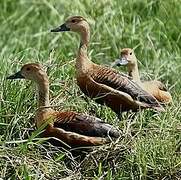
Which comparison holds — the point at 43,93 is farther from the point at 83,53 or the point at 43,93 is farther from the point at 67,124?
the point at 83,53

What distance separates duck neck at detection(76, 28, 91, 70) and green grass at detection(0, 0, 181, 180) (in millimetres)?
287

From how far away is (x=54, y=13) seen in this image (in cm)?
1062

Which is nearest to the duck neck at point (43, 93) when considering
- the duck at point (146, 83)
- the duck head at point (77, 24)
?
the duck head at point (77, 24)

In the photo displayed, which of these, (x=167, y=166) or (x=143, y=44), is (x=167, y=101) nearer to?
(x=167, y=166)

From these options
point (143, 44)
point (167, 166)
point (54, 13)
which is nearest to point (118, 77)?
point (167, 166)

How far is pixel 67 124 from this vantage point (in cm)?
694

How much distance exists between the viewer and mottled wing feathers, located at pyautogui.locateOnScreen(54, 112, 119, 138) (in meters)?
6.93

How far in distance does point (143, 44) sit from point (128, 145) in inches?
105

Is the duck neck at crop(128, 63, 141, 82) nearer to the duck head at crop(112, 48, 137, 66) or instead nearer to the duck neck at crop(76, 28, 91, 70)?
the duck head at crop(112, 48, 137, 66)

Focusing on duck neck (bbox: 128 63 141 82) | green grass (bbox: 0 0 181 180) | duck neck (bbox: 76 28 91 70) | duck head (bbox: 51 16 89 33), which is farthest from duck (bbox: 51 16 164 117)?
duck neck (bbox: 128 63 141 82)

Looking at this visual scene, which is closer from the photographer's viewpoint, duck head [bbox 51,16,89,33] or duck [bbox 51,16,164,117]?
duck [bbox 51,16,164,117]

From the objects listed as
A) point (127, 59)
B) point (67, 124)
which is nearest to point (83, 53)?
point (127, 59)

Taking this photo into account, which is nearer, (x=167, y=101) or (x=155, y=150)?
(x=155, y=150)

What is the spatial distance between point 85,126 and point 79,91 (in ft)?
2.94
